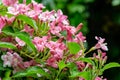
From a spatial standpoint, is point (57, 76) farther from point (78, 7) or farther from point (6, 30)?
point (78, 7)

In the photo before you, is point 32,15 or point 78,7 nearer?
point 32,15

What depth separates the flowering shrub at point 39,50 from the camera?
1.17 metres

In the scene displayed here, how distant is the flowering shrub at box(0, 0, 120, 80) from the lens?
1.17 meters

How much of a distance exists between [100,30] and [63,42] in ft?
10.9

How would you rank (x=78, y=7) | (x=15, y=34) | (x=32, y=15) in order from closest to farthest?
(x=15, y=34) → (x=32, y=15) → (x=78, y=7)

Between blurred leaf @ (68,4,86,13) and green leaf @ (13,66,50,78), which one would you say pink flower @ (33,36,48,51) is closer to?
green leaf @ (13,66,50,78)

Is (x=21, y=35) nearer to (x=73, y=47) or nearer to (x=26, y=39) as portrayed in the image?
(x=26, y=39)

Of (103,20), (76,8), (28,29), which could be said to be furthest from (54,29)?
(103,20)

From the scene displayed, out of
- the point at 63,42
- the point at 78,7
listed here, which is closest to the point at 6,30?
the point at 63,42

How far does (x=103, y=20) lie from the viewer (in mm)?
4543

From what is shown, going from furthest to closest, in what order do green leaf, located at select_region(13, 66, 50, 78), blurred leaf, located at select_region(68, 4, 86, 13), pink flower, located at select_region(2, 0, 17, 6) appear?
1. blurred leaf, located at select_region(68, 4, 86, 13)
2. pink flower, located at select_region(2, 0, 17, 6)
3. green leaf, located at select_region(13, 66, 50, 78)

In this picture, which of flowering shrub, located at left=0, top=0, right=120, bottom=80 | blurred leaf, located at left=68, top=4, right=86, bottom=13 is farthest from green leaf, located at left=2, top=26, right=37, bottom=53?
blurred leaf, located at left=68, top=4, right=86, bottom=13

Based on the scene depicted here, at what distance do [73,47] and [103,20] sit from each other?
3409 mm

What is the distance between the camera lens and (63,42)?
49.7 inches
